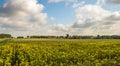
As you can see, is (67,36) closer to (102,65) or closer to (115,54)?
(115,54)

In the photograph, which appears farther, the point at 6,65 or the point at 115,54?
the point at 115,54

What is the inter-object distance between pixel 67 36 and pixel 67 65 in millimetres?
136928

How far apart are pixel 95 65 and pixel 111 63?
235 cm


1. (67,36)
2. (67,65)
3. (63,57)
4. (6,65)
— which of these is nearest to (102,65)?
(67,65)

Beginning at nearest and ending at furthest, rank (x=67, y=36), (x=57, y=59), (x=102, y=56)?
1. (x=57, y=59)
2. (x=102, y=56)
3. (x=67, y=36)

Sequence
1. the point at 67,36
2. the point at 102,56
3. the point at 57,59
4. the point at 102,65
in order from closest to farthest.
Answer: the point at 102,65, the point at 57,59, the point at 102,56, the point at 67,36

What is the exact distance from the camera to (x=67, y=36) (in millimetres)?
160875

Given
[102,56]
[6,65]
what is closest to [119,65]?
[102,56]

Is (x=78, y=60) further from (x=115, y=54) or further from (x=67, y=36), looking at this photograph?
(x=67, y=36)

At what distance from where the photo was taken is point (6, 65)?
23.1 metres

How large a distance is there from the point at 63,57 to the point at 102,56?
22.0ft

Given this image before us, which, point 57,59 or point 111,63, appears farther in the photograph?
point 57,59

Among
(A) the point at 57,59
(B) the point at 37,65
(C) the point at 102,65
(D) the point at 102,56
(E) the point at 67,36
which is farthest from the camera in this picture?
(E) the point at 67,36

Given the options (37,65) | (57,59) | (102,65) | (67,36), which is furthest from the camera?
(67,36)
